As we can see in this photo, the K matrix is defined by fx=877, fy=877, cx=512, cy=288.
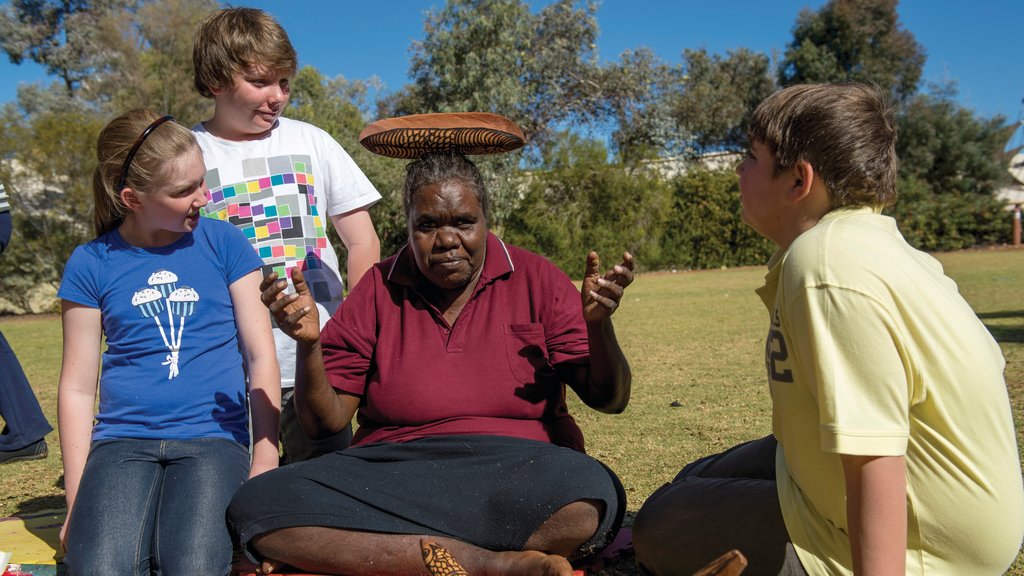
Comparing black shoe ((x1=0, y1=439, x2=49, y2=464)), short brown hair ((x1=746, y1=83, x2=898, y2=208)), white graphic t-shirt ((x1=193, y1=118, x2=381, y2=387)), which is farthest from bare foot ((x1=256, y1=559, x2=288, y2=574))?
black shoe ((x1=0, y1=439, x2=49, y2=464))

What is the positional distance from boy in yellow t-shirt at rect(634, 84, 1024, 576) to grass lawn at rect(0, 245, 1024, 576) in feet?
3.76

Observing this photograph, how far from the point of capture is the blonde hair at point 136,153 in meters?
3.20

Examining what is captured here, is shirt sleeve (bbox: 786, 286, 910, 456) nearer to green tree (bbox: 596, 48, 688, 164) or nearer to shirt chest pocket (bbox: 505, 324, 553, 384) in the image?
shirt chest pocket (bbox: 505, 324, 553, 384)

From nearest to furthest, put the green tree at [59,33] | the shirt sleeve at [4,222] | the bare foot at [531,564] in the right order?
1. the bare foot at [531,564]
2. the shirt sleeve at [4,222]
3. the green tree at [59,33]

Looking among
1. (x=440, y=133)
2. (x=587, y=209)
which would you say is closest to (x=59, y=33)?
(x=587, y=209)

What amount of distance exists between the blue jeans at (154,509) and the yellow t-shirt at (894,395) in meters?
1.86

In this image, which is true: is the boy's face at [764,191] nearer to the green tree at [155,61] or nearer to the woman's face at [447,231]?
the woman's face at [447,231]

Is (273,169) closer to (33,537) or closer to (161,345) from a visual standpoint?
(161,345)

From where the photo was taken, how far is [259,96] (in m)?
3.61

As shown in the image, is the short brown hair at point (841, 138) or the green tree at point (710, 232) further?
the green tree at point (710, 232)

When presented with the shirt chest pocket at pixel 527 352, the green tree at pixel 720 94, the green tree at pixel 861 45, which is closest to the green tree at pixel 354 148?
the shirt chest pocket at pixel 527 352

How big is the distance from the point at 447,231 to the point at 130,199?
1.20m

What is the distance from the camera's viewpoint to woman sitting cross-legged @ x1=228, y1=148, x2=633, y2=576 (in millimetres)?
2828

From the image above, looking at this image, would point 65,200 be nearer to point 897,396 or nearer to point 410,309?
point 410,309
